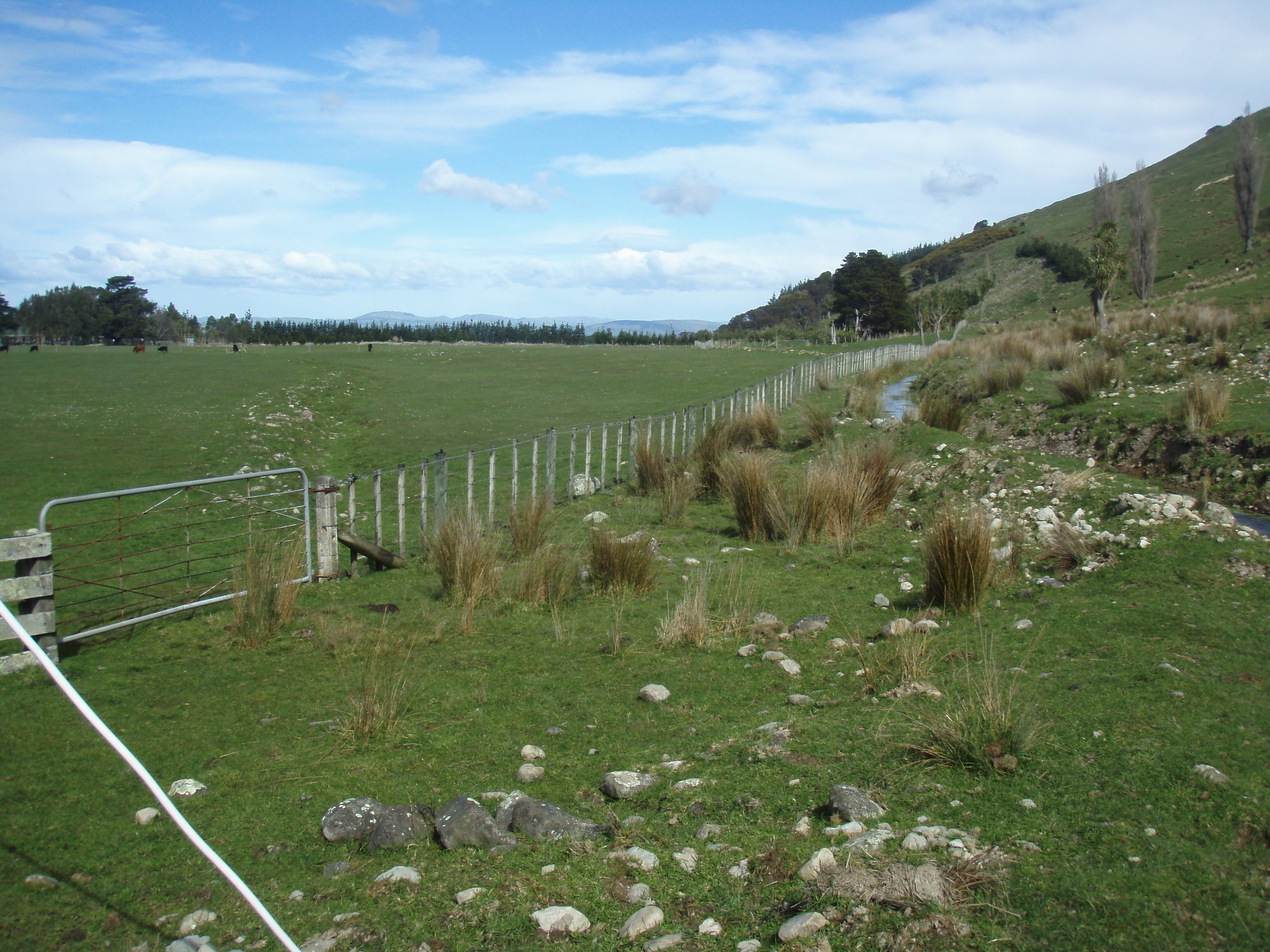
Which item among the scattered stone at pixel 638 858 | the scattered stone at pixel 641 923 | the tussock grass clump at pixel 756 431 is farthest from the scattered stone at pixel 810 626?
the tussock grass clump at pixel 756 431

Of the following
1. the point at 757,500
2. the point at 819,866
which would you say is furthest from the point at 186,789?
the point at 757,500

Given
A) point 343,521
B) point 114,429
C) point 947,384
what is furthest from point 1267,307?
point 114,429

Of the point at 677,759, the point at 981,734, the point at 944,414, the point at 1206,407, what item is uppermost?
the point at 1206,407

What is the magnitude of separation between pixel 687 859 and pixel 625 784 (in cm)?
85

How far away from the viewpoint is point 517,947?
329 cm

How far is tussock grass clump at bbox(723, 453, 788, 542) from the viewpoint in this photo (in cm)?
1138

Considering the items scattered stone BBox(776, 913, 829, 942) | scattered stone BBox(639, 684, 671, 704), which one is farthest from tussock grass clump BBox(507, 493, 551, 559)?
scattered stone BBox(776, 913, 829, 942)

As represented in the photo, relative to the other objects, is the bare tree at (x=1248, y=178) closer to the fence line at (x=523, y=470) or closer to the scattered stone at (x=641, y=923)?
the fence line at (x=523, y=470)

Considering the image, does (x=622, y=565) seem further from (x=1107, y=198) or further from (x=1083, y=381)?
(x=1107, y=198)

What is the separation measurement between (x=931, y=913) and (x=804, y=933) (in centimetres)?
47

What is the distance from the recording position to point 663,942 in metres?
3.20

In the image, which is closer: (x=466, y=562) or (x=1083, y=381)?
(x=466, y=562)

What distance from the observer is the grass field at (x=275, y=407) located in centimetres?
1920

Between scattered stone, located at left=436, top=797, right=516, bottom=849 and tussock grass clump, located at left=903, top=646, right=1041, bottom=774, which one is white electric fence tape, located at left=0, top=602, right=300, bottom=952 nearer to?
scattered stone, located at left=436, top=797, right=516, bottom=849
